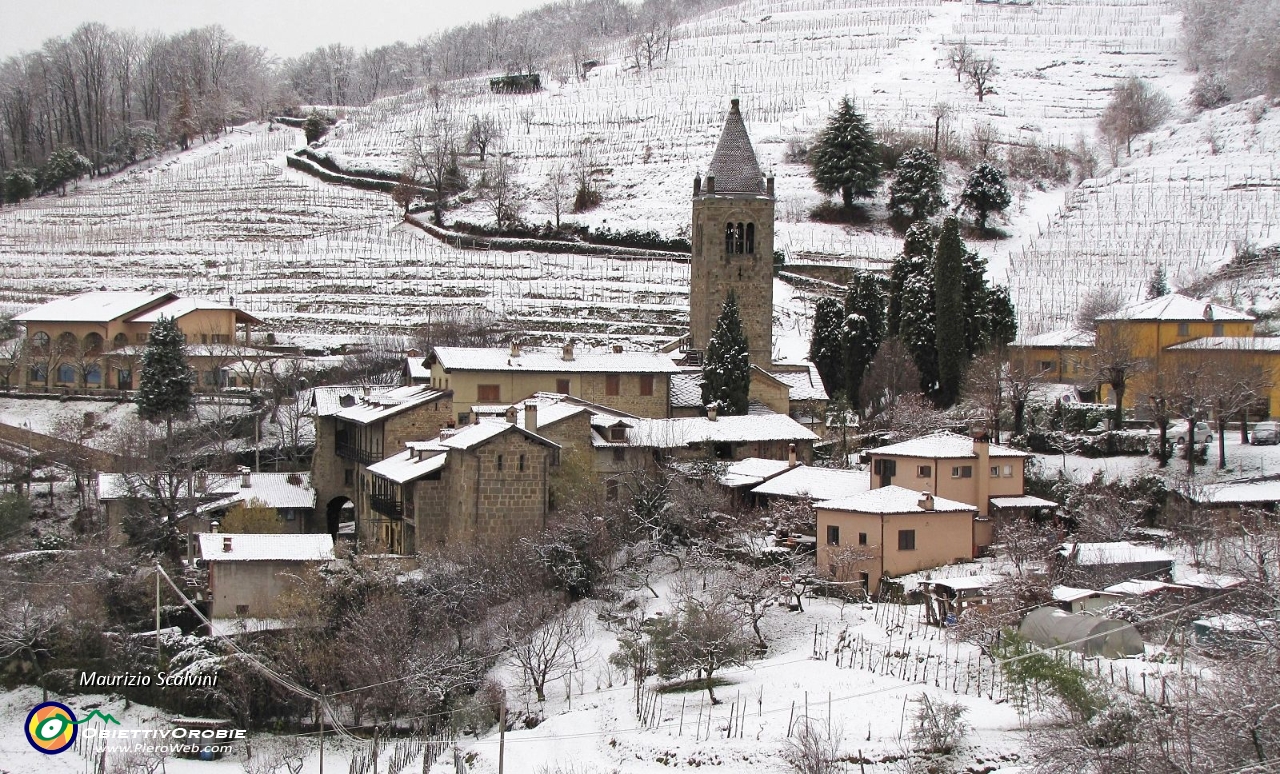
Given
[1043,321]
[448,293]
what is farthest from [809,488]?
[448,293]

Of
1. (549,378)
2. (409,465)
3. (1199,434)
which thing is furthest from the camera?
(549,378)

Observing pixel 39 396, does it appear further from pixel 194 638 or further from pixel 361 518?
pixel 194 638

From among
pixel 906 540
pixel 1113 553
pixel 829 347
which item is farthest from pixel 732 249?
pixel 1113 553

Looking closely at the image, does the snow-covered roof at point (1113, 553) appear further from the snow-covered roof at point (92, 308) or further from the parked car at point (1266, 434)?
the snow-covered roof at point (92, 308)

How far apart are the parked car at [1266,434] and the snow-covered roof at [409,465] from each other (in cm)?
2411

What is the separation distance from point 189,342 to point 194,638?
1253 inches

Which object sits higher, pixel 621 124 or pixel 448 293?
pixel 621 124

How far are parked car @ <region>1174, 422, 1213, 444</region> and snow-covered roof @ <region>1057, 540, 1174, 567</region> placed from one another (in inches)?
350

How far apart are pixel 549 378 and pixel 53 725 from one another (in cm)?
2097

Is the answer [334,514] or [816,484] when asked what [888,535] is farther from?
[334,514]

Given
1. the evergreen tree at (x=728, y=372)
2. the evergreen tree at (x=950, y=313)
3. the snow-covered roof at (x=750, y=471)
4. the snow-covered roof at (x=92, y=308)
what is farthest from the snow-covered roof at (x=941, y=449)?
the snow-covered roof at (x=92, y=308)

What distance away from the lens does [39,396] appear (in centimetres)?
6109

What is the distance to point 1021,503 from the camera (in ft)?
137

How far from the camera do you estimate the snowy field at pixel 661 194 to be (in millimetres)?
76562
